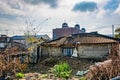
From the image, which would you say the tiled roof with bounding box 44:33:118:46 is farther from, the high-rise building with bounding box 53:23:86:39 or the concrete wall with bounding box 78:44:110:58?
the high-rise building with bounding box 53:23:86:39

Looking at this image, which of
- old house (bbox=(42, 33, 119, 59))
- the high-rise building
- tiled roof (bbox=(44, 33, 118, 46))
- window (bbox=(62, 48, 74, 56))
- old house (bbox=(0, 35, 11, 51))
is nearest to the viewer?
old house (bbox=(42, 33, 119, 59))

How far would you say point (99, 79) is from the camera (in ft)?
33.5

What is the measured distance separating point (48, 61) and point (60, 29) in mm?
43778

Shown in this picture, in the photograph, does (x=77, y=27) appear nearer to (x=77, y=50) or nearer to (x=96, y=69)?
(x=77, y=50)

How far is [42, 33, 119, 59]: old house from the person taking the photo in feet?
80.7

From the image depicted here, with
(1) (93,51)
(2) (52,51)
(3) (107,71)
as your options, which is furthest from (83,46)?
(3) (107,71)

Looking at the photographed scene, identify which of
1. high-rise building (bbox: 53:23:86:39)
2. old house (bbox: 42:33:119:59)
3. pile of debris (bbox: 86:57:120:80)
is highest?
high-rise building (bbox: 53:23:86:39)

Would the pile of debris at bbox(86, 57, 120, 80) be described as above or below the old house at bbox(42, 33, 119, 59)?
below

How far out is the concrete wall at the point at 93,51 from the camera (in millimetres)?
24469

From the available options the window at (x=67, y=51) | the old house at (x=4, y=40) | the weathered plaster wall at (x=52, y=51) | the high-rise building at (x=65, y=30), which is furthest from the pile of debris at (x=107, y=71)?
the high-rise building at (x=65, y=30)

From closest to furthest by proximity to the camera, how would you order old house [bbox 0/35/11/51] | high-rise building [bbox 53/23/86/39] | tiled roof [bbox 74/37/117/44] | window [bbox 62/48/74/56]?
tiled roof [bbox 74/37/117/44] < window [bbox 62/48/74/56] < old house [bbox 0/35/11/51] < high-rise building [bbox 53/23/86/39]

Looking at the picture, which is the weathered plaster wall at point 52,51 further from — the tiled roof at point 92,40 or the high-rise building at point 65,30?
the high-rise building at point 65,30

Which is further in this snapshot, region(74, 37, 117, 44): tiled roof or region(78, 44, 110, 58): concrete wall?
region(74, 37, 117, 44): tiled roof

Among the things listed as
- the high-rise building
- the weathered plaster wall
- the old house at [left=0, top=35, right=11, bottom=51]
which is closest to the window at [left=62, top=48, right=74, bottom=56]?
the weathered plaster wall
